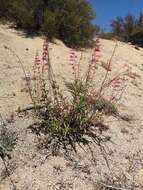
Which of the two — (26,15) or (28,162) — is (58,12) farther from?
(28,162)

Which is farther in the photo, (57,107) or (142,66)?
(142,66)

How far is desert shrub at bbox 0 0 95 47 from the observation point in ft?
31.5

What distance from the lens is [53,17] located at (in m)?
9.41

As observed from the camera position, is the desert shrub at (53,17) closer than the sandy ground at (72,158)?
No

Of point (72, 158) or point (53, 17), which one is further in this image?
point (53, 17)

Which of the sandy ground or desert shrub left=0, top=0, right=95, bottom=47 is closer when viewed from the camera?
the sandy ground

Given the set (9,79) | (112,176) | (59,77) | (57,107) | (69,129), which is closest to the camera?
(112,176)

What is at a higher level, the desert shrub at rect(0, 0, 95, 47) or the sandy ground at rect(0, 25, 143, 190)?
the desert shrub at rect(0, 0, 95, 47)

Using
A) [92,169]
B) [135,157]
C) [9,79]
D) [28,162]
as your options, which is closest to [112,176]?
[92,169]

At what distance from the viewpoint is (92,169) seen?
4.16 metres

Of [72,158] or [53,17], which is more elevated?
[53,17]

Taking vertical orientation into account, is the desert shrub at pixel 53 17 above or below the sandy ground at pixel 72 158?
above

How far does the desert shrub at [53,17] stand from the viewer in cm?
959

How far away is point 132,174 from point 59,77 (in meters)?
2.85
